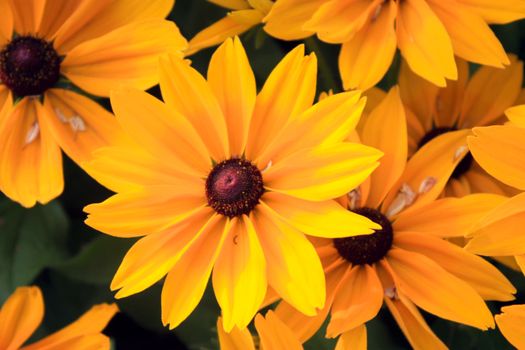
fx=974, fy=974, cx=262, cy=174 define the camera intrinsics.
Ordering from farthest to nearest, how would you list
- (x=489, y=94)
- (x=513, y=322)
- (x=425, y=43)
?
(x=489, y=94) → (x=425, y=43) → (x=513, y=322)

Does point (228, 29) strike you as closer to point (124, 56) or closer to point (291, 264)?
point (124, 56)

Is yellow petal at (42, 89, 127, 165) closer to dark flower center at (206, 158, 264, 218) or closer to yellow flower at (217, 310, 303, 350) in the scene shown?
dark flower center at (206, 158, 264, 218)

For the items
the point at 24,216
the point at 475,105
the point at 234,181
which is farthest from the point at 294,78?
the point at 24,216

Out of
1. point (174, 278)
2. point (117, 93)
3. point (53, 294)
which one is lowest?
point (53, 294)

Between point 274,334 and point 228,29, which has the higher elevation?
point 228,29

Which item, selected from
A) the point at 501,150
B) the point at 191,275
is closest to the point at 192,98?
the point at 191,275

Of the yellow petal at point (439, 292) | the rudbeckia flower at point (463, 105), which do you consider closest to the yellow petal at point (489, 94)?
the rudbeckia flower at point (463, 105)

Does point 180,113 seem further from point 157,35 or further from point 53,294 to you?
point 53,294
